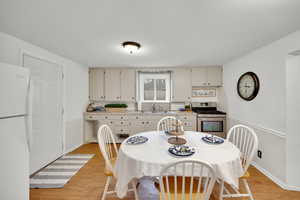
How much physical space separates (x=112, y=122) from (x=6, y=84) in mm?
2664

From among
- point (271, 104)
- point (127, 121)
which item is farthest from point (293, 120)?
point (127, 121)

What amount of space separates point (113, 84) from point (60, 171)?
Answer: 2.49m

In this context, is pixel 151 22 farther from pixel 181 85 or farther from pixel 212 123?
pixel 212 123

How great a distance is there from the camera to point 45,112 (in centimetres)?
260

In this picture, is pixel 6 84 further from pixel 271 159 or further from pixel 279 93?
pixel 271 159

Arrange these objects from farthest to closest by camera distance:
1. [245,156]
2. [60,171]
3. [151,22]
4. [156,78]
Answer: [156,78] → [60,171] → [245,156] → [151,22]

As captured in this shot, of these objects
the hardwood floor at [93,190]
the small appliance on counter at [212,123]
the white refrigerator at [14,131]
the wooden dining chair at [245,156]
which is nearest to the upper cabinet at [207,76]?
the small appliance on counter at [212,123]

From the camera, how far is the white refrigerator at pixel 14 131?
1.25 metres

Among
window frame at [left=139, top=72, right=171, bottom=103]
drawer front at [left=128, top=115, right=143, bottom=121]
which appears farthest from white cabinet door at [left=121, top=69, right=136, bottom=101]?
drawer front at [left=128, top=115, right=143, bottom=121]

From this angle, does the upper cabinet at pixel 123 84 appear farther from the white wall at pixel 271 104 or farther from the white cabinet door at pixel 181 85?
the white wall at pixel 271 104

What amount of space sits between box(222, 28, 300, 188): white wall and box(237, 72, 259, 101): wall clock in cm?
8

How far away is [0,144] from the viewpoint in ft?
4.03

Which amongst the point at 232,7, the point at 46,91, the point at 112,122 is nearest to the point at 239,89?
the point at 232,7

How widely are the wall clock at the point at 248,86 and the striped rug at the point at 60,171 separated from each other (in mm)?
3702
